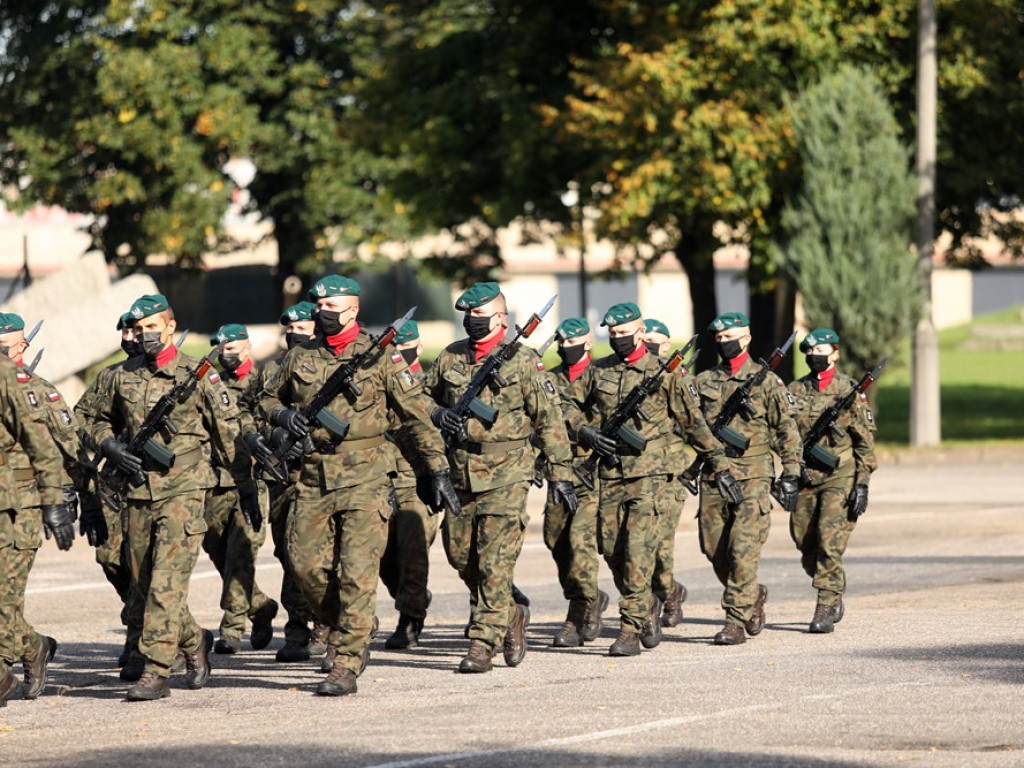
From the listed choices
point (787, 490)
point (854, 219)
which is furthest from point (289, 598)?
point (854, 219)

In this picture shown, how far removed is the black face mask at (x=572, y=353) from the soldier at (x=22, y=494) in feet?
11.5

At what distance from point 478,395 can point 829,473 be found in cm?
297

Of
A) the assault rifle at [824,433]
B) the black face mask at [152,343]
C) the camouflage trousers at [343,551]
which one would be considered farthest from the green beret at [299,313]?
the assault rifle at [824,433]

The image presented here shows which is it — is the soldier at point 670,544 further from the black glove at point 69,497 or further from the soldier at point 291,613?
the black glove at point 69,497

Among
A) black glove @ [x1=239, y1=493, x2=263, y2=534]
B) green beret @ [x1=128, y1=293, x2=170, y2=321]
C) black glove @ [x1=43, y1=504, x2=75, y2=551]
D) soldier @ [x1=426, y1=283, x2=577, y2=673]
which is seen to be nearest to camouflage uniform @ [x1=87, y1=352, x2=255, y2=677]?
green beret @ [x1=128, y1=293, x2=170, y2=321]

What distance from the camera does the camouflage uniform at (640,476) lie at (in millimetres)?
12266

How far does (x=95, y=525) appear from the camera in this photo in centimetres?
1135

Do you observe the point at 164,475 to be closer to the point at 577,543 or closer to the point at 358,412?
the point at 358,412

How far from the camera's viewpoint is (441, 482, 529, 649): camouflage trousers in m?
11.4

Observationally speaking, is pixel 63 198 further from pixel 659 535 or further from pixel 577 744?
pixel 577 744

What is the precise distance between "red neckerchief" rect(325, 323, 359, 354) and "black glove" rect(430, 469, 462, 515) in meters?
0.84

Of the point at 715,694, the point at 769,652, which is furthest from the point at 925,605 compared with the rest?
the point at 715,694

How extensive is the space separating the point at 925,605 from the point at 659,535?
2505mm

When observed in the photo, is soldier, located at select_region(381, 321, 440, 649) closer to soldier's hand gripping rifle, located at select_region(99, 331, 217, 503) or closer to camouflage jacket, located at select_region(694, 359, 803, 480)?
soldier's hand gripping rifle, located at select_region(99, 331, 217, 503)
